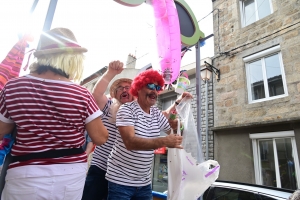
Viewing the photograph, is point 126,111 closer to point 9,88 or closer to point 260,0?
point 9,88

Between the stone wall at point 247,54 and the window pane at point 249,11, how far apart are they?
0.87 ft

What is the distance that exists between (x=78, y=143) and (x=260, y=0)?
24.6 ft

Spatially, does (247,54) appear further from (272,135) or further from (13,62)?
(13,62)

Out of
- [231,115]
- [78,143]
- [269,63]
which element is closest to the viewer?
[78,143]

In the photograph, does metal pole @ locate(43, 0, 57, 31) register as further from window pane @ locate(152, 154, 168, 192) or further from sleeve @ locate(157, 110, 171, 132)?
window pane @ locate(152, 154, 168, 192)

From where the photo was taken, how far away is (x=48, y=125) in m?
0.89

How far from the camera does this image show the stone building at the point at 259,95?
15.8 ft

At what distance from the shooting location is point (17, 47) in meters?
1.17

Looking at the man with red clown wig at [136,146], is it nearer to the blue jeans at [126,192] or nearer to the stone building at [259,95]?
the blue jeans at [126,192]

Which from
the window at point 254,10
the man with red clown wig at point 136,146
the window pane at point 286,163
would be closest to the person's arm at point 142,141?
the man with red clown wig at point 136,146

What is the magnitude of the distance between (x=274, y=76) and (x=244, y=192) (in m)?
3.96

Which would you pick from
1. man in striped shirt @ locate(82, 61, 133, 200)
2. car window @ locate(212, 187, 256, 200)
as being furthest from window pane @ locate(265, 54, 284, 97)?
man in striped shirt @ locate(82, 61, 133, 200)

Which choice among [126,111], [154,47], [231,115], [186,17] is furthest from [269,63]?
[126,111]

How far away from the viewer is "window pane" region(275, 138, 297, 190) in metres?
4.59
